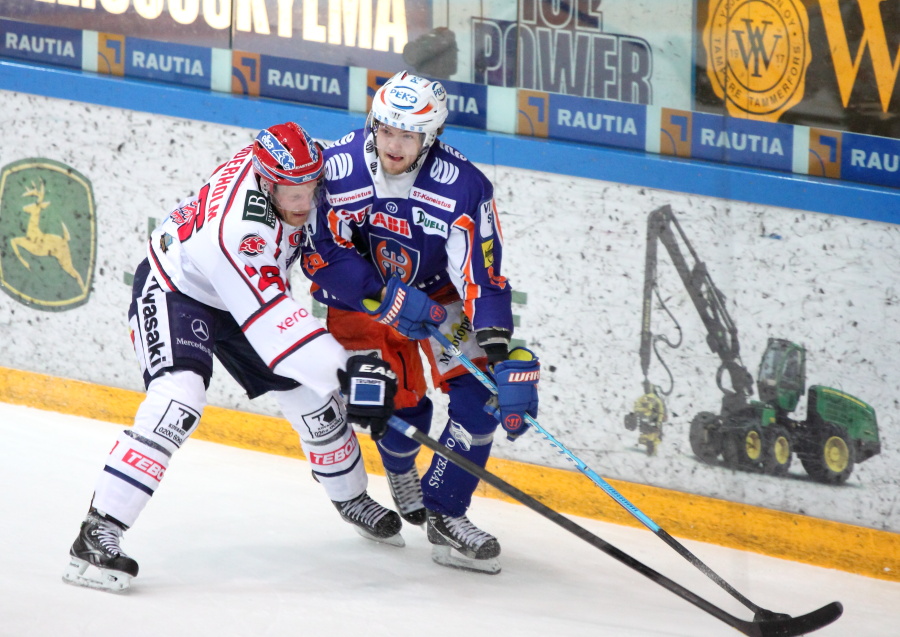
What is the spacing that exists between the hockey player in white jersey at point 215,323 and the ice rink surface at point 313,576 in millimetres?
209

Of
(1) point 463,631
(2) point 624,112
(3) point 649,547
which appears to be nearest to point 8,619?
(1) point 463,631

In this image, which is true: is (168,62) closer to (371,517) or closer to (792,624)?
(371,517)

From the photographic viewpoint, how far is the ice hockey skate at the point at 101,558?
267cm

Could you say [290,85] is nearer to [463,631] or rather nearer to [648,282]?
[648,282]

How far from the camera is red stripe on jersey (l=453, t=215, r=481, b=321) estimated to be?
2.81 meters

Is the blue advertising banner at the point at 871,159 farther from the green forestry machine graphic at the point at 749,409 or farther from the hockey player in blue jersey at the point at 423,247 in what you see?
the hockey player in blue jersey at the point at 423,247

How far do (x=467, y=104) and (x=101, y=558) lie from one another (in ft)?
6.08

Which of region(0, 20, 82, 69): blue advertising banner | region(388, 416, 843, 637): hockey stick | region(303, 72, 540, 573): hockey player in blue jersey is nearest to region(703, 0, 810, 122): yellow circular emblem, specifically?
region(303, 72, 540, 573): hockey player in blue jersey

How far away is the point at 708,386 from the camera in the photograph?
3377 millimetres

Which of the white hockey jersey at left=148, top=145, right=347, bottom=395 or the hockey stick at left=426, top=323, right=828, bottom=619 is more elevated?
the white hockey jersey at left=148, top=145, right=347, bottom=395

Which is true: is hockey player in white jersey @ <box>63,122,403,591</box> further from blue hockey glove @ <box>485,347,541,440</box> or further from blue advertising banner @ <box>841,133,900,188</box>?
blue advertising banner @ <box>841,133,900,188</box>

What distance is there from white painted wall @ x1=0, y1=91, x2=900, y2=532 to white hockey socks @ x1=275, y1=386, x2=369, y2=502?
680 millimetres

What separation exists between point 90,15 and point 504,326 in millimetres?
2249

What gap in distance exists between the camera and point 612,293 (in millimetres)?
3473
